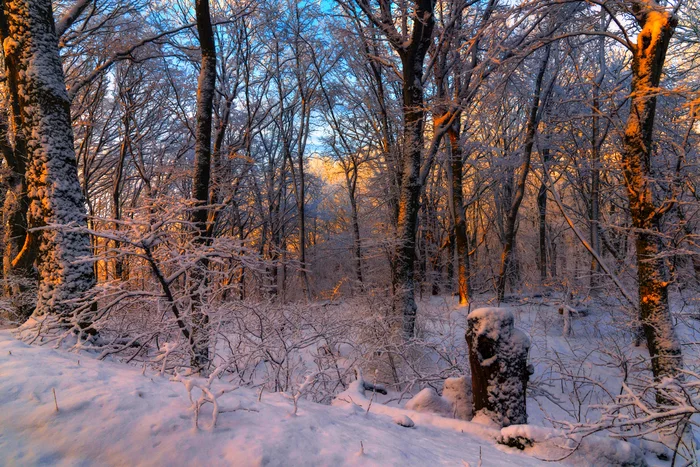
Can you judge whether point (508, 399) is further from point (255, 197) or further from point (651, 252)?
point (255, 197)

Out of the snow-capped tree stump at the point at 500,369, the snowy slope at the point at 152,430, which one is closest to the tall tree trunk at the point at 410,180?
the snow-capped tree stump at the point at 500,369

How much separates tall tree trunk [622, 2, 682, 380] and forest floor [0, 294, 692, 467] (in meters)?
2.42

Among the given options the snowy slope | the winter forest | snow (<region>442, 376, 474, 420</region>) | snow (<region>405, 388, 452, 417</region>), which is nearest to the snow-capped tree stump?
the winter forest

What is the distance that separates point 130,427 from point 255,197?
65.1ft

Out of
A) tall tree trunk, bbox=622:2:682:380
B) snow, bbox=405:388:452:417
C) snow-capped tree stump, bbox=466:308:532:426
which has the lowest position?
snow, bbox=405:388:452:417

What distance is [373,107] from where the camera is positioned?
16156 millimetres

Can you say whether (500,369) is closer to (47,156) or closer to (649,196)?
(649,196)

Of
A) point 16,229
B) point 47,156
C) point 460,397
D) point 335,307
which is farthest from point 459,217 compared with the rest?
point 16,229

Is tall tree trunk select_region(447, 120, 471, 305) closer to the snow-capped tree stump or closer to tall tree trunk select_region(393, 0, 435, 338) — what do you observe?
tall tree trunk select_region(393, 0, 435, 338)

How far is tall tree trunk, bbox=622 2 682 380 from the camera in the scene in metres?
4.63

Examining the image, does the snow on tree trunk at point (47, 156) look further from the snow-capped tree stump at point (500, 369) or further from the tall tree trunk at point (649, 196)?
the tall tree trunk at point (649, 196)

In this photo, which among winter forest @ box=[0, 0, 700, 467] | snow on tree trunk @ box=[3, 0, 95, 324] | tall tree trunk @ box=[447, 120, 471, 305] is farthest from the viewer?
A: tall tree trunk @ box=[447, 120, 471, 305]

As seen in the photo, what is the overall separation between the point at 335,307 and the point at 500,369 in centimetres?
784

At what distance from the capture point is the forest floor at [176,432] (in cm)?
170
